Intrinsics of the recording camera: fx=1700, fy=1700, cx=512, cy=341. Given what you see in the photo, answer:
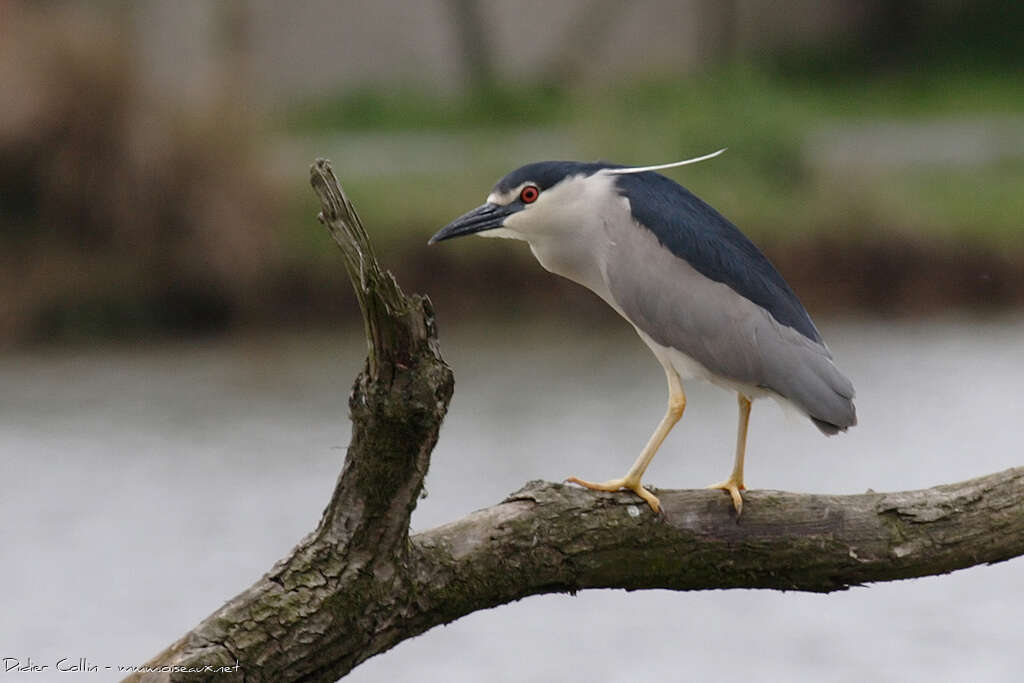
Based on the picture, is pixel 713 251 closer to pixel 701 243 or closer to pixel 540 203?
pixel 701 243

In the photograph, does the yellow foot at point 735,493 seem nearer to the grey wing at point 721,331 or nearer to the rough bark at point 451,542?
the rough bark at point 451,542

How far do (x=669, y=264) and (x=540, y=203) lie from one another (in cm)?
36

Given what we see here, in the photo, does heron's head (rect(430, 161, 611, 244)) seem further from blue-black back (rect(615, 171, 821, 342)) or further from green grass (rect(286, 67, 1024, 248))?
green grass (rect(286, 67, 1024, 248))

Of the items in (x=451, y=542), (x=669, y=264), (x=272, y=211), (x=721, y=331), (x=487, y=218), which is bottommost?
(x=451, y=542)

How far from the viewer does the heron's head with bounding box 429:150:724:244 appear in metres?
4.19

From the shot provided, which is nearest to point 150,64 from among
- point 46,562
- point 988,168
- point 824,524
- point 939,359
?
point 46,562

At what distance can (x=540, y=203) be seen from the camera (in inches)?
165

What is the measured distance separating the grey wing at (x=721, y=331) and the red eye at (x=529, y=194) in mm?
231

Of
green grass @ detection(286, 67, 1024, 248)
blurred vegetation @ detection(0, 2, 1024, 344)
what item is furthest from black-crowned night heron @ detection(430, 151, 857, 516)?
green grass @ detection(286, 67, 1024, 248)

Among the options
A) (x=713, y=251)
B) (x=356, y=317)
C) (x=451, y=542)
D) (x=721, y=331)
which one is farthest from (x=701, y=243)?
(x=356, y=317)

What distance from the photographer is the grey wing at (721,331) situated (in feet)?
13.4

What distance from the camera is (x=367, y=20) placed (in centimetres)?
1830

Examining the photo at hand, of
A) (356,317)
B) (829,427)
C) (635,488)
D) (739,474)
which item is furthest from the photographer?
(356,317)

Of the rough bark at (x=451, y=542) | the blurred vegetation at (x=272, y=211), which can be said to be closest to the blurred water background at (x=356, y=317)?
the blurred vegetation at (x=272, y=211)
